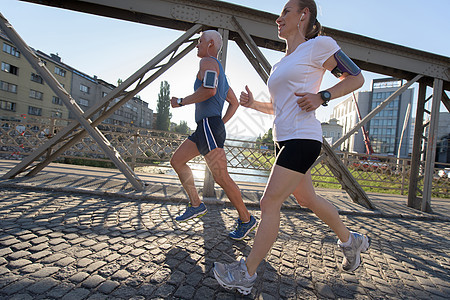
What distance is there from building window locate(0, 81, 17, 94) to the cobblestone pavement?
4556 centimetres

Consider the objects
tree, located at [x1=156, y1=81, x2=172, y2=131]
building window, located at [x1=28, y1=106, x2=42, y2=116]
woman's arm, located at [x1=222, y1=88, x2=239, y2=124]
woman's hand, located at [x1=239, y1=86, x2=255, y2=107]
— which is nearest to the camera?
woman's hand, located at [x1=239, y1=86, x2=255, y2=107]

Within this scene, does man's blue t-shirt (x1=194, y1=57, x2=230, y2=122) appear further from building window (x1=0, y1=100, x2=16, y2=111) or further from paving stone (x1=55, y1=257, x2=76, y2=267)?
building window (x1=0, y1=100, x2=16, y2=111)

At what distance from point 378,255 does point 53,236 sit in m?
3.42

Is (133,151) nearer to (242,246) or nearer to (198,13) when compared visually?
(198,13)

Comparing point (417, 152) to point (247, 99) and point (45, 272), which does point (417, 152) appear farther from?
point (45, 272)

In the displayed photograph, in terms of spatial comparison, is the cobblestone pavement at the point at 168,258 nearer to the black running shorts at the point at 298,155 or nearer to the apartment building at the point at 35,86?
the black running shorts at the point at 298,155

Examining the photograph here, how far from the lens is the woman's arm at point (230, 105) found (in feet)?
10.1

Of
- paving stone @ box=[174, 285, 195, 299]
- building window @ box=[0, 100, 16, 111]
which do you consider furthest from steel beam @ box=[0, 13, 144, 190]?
building window @ box=[0, 100, 16, 111]

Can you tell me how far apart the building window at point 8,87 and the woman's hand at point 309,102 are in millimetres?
49184

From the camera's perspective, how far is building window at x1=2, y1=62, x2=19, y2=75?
1416 inches

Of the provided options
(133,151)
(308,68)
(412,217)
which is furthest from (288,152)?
(133,151)

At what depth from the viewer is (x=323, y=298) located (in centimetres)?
173

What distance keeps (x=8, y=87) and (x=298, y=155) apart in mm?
50306

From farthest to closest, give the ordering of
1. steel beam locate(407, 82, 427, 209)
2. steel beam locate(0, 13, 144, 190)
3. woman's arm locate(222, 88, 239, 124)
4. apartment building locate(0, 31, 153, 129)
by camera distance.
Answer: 1. apartment building locate(0, 31, 153, 129)
2. steel beam locate(407, 82, 427, 209)
3. steel beam locate(0, 13, 144, 190)
4. woman's arm locate(222, 88, 239, 124)
